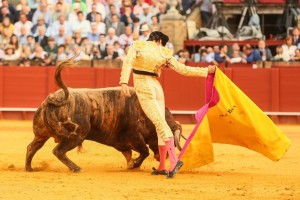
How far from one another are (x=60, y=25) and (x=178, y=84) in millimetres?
2308

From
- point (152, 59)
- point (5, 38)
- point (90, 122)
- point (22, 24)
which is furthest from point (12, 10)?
point (152, 59)

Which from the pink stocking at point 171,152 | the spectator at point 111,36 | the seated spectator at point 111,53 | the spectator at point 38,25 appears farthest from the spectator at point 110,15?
the pink stocking at point 171,152

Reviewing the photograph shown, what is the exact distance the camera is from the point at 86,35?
736 inches

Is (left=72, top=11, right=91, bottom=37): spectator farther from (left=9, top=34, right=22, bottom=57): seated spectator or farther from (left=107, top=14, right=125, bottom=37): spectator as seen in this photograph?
(left=9, top=34, right=22, bottom=57): seated spectator

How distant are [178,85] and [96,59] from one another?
151 centimetres

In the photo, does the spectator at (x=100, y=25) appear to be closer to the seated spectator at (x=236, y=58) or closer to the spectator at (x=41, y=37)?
the spectator at (x=41, y=37)

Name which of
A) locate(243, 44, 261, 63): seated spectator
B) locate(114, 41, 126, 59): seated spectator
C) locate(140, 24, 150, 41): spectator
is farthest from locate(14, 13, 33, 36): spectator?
locate(243, 44, 261, 63): seated spectator

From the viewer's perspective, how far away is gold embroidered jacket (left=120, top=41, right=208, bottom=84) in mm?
10352

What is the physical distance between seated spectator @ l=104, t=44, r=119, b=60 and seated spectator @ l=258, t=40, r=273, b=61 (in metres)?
2.51

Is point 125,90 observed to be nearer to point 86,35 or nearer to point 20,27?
point 86,35

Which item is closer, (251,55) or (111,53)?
(111,53)

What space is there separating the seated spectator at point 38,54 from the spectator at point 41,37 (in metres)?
0.13

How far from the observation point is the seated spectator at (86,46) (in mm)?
18516

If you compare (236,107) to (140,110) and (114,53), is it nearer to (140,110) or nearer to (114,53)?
(140,110)
